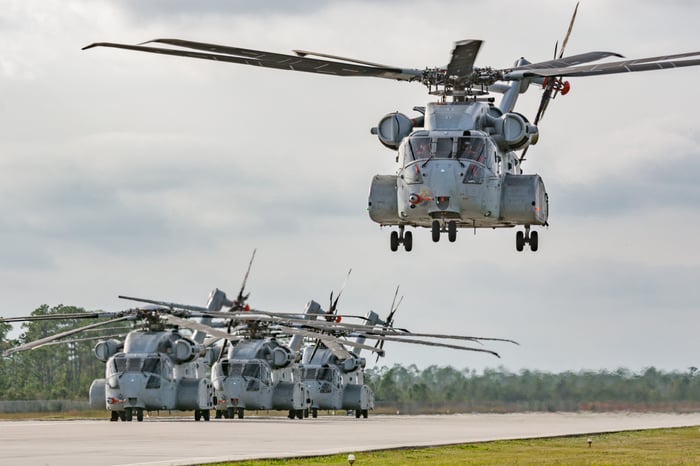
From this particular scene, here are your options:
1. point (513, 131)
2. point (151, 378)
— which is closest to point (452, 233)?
point (513, 131)

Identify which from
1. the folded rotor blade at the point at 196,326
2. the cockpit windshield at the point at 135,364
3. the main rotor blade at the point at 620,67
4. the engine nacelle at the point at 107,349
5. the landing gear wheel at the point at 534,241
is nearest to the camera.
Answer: the main rotor blade at the point at 620,67

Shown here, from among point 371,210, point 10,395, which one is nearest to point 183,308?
point 371,210

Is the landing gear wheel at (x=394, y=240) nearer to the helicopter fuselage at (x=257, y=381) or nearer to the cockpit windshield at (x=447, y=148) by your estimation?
the cockpit windshield at (x=447, y=148)

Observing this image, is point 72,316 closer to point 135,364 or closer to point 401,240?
point 135,364

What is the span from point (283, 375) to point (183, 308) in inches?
520

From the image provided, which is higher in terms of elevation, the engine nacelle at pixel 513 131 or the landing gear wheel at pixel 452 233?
the engine nacelle at pixel 513 131

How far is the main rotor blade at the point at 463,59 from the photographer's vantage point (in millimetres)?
30663

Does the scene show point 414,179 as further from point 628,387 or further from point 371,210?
point 628,387

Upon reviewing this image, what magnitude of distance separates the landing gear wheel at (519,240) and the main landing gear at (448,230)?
3326 mm

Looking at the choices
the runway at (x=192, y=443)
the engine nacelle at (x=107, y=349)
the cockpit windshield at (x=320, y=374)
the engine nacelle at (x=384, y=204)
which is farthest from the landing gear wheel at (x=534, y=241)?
the cockpit windshield at (x=320, y=374)

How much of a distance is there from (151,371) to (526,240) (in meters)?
30.1

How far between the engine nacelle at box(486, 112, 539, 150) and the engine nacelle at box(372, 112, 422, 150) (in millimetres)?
2410

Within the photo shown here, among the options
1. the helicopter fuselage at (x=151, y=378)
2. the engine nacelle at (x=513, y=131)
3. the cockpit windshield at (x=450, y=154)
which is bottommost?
the helicopter fuselage at (x=151, y=378)

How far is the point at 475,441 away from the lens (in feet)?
137
